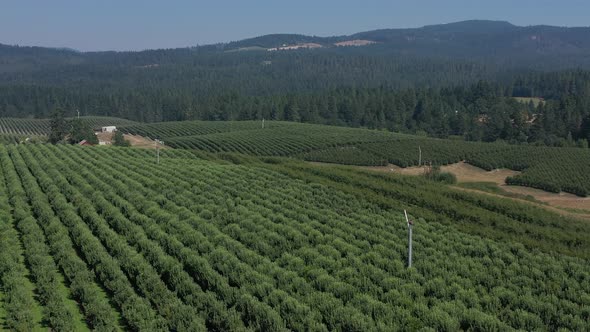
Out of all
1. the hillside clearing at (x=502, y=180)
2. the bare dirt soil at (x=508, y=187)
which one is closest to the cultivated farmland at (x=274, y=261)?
the bare dirt soil at (x=508, y=187)

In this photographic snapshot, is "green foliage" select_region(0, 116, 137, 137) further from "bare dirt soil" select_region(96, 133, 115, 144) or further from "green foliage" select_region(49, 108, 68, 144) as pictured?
"green foliage" select_region(49, 108, 68, 144)

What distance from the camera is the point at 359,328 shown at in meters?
16.5

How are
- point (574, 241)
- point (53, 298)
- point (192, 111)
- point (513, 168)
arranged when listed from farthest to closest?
point (192, 111), point (513, 168), point (574, 241), point (53, 298)

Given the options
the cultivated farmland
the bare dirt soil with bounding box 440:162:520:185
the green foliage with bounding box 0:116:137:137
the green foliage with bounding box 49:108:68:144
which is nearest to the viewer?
the cultivated farmland

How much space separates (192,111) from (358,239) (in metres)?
119

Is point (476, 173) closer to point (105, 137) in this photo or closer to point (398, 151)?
point (398, 151)

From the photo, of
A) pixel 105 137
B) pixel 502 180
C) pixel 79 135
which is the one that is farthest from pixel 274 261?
pixel 105 137

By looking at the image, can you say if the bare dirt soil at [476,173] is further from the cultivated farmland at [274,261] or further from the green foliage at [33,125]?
the green foliage at [33,125]

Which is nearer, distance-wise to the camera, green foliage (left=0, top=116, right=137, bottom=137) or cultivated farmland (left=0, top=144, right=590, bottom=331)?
cultivated farmland (left=0, top=144, right=590, bottom=331)

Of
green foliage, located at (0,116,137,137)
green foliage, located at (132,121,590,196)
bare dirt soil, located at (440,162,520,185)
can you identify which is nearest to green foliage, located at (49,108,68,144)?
green foliage, located at (132,121,590,196)

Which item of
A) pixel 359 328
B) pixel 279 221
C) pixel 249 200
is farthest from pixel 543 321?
pixel 249 200

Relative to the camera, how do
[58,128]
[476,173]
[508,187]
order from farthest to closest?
[58,128]
[476,173]
[508,187]

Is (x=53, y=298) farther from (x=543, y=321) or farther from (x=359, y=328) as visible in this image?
(x=543, y=321)

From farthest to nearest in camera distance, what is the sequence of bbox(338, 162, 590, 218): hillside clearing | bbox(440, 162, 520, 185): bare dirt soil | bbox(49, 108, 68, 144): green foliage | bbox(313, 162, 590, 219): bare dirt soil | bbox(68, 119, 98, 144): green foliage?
bbox(49, 108, 68, 144): green foliage, bbox(68, 119, 98, 144): green foliage, bbox(440, 162, 520, 185): bare dirt soil, bbox(338, 162, 590, 218): hillside clearing, bbox(313, 162, 590, 219): bare dirt soil
